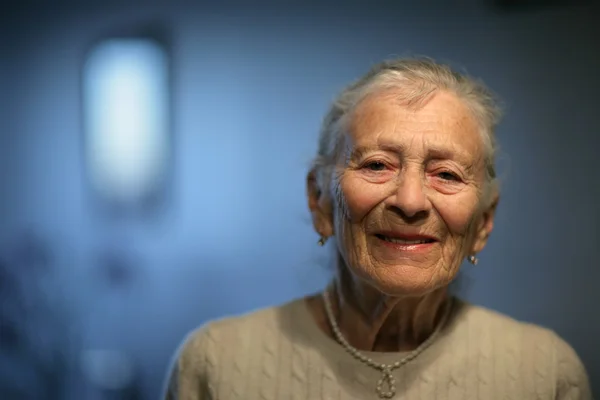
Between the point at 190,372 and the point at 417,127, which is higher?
the point at 417,127

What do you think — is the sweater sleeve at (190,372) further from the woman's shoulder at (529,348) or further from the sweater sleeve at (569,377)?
the sweater sleeve at (569,377)

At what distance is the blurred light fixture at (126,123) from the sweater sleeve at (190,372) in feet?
2.51

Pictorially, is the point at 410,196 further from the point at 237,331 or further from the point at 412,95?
the point at 237,331

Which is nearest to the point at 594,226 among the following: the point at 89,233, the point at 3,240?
the point at 89,233

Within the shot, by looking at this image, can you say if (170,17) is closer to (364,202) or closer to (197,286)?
(197,286)

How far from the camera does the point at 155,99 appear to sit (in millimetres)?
2270

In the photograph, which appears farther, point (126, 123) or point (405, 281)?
point (126, 123)


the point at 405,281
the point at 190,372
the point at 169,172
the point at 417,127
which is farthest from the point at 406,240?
the point at 169,172

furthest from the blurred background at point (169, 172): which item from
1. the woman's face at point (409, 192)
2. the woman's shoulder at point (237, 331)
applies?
the woman's face at point (409, 192)

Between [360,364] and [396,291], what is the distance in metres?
0.22

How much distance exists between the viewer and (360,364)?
152 cm

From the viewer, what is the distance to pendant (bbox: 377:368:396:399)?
1483 millimetres

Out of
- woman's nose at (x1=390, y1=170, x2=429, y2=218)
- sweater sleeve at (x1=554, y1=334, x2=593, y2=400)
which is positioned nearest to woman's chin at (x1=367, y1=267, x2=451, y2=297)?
woman's nose at (x1=390, y1=170, x2=429, y2=218)

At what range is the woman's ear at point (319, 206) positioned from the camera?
1540 mm
